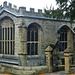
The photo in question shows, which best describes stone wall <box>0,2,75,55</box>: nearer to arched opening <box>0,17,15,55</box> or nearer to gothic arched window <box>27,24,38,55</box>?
gothic arched window <box>27,24,38,55</box>

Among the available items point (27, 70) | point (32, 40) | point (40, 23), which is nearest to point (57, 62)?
point (32, 40)

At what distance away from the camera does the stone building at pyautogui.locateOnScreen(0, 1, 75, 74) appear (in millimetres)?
15945

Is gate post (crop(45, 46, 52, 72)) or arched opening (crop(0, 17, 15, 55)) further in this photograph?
arched opening (crop(0, 17, 15, 55))

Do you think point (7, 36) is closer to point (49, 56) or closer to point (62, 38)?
point (49, 56)

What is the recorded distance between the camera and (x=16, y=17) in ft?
54.3

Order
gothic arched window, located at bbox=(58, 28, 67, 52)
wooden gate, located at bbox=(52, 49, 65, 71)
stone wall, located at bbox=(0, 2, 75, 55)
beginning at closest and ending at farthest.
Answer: stone wall, located at bbox=(0, 2, 75, 55), wooden gate, located at bbox=(52, 49, 65, 71), gothic arched window, located at bbox=(58, 28, 67, 52)

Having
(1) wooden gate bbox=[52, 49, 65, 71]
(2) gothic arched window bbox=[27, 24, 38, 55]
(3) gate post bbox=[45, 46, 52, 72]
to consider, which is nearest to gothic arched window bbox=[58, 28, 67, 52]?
(1) wooden gate bbox=[52, 49, 65, 71]

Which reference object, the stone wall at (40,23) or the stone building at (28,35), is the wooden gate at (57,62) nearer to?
the stone building at (28,35)

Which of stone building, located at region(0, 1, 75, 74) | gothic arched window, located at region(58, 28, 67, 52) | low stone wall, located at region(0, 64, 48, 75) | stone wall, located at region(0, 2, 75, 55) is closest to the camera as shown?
low stone wall, located at region(0, 64, 48, 75)

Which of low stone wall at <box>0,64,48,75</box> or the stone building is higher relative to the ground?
the stone building

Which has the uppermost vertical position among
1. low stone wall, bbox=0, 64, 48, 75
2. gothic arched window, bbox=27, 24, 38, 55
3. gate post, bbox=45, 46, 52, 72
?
gothic arched window, bbox=27, 24, 38, 55

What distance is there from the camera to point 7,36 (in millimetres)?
17688

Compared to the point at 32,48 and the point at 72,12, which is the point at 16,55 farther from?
the point at 72,12

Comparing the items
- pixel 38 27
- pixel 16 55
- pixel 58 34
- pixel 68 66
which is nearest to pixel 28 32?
pixel 38 27
